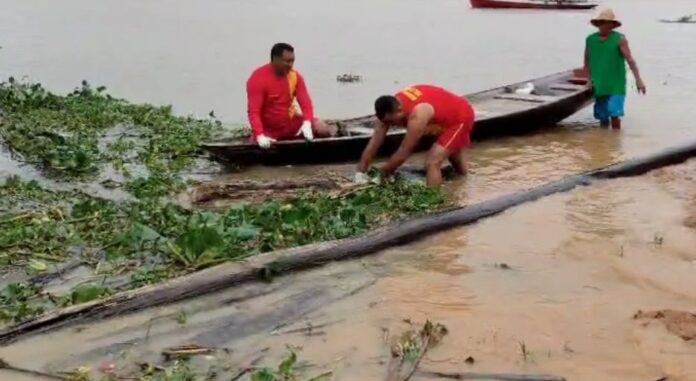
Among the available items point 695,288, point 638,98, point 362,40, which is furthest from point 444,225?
point 362,40

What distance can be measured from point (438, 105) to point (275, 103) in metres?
1.60

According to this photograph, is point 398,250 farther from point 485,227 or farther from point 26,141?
point 26,141

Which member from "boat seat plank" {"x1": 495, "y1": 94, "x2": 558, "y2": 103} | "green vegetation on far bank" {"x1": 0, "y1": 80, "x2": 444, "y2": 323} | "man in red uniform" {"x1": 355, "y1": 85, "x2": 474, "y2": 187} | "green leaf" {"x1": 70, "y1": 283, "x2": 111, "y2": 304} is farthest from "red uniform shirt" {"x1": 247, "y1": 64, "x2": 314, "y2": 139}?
"green leaf" {"x1": 70, "y1": 283, "x2": 111, "y2": 304}

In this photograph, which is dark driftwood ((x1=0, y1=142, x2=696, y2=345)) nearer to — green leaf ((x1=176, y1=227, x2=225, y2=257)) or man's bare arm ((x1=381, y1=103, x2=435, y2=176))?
green leaf ((x1=176, y1=227, x2=225, y2=257))

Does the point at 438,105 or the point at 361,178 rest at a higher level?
the point at 438,105

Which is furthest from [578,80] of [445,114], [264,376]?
[264,376]

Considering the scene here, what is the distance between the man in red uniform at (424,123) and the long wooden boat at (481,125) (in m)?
0.79

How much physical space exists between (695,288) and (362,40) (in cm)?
2062

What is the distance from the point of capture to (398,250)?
5.89 metres

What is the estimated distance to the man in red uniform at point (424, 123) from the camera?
24.5 ft

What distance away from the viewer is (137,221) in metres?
6.34

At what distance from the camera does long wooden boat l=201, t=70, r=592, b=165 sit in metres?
8.47

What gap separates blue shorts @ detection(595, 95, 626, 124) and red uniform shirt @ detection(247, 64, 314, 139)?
4.17 metres

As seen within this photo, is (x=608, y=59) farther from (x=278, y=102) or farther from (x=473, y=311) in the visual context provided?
(x=473, y=311)
